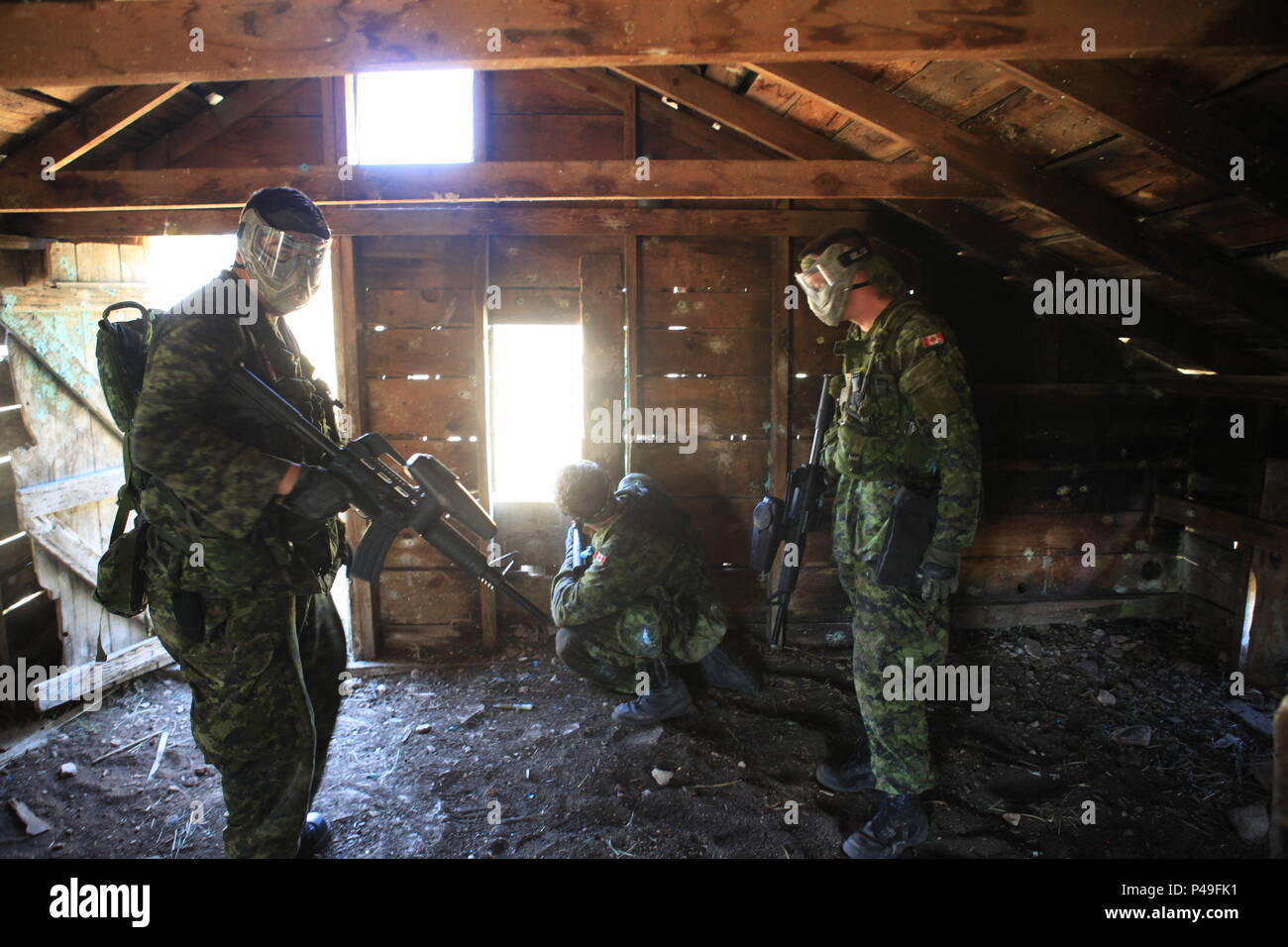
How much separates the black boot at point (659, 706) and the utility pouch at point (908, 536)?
1.37 meters

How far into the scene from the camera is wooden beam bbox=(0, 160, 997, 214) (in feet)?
9.92

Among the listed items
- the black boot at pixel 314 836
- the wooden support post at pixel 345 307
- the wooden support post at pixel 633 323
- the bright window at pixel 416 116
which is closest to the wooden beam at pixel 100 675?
the wooden support post at pixel 345 307

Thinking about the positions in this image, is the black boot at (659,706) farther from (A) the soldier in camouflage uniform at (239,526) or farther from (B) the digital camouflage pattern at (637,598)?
(A) the soldier in camouflage uniform at (239,526)

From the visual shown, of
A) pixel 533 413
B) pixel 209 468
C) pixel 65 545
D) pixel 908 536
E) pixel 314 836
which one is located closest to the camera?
pixel 209 468

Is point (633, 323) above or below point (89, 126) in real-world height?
below

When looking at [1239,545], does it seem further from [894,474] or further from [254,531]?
[254,531]

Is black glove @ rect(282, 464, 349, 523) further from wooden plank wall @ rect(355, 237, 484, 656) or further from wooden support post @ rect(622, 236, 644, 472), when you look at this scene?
wooden support post @ rect(622, 236, 644, 472)

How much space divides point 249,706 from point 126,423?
94cm

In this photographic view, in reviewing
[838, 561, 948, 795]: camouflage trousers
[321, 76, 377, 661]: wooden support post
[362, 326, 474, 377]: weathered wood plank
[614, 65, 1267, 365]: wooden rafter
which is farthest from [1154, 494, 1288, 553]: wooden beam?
[321, 76, 377, 661]: wooden support post

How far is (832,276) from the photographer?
2.71 metres

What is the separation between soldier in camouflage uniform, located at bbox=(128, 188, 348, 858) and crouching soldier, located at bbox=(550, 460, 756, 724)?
1237 millimetres

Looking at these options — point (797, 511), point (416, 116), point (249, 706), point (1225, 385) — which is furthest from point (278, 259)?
point (1225, 385)

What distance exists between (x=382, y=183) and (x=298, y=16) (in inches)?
55.3
